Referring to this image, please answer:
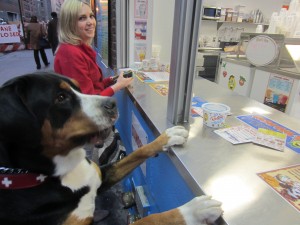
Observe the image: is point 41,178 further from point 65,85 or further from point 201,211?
point 201,211

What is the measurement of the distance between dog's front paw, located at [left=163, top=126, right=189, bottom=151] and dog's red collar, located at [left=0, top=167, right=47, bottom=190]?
1.49 feet

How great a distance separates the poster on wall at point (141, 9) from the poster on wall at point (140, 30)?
0.05 m

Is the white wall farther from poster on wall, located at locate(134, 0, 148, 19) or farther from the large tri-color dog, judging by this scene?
the large tri-color dog

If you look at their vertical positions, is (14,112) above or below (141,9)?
below

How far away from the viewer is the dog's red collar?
71 cm

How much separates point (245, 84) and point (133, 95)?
66.7 inches

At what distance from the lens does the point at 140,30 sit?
2.04 m

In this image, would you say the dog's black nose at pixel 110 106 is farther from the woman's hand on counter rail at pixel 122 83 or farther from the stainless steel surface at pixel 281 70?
the stainless steel surface at pixel 281 70

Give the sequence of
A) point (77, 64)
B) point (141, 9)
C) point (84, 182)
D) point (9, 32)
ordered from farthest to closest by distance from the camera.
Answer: point (9, 32)
point (141, 9)
point (77, 64)
point (84, 182)

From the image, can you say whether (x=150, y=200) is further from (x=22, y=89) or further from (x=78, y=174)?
(x=22, y=89)

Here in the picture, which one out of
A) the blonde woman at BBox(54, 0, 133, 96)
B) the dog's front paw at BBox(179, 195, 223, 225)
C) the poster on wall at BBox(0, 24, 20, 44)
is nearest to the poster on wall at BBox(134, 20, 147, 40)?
the blonde woman at BBox(54, 0, 133, 96)

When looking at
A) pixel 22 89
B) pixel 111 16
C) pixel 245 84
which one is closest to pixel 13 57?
pixel 111 16

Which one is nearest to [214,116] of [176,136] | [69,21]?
[176,136]

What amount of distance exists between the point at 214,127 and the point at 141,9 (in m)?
1.44
